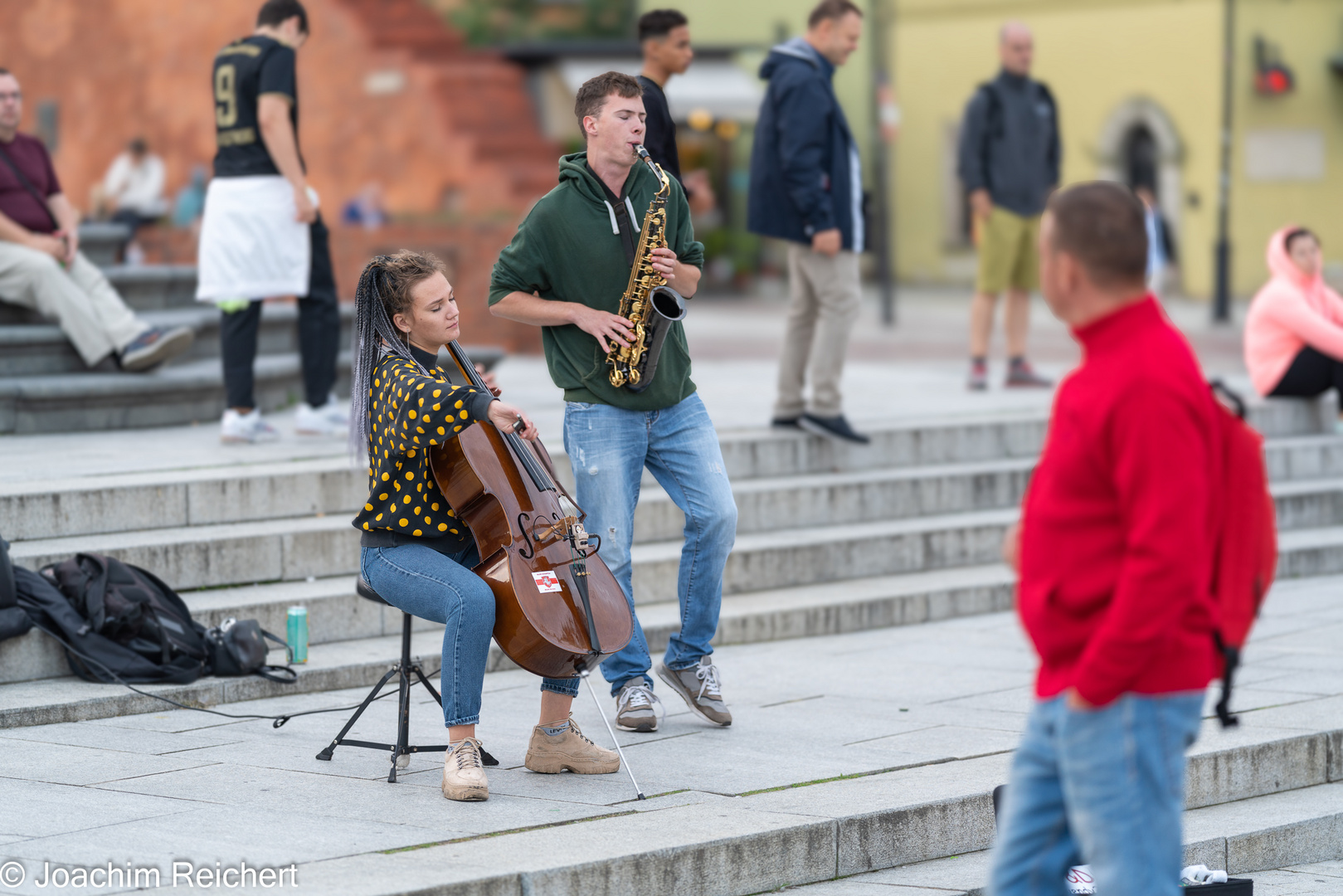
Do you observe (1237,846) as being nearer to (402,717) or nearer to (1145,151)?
(402,717)

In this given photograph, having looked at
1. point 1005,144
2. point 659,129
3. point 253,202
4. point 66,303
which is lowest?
point 66,303

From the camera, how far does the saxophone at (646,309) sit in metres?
5.45

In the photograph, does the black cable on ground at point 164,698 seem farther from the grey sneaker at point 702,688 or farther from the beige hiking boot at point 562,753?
the grey sneaker at point 702,688

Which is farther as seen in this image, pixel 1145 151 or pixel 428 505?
pixel 1145 151

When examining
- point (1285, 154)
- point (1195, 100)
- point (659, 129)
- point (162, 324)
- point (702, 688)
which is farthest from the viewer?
point (1195, 100)

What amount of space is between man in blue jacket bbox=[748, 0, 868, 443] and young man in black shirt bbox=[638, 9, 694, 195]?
3.51ft

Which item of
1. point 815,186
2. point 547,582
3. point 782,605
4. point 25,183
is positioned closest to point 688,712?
point 547,582

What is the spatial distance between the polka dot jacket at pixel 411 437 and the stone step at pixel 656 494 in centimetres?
54

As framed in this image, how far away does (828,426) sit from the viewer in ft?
30.3

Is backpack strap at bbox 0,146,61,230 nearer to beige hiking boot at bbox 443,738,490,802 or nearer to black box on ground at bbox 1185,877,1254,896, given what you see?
beige hiking boot at bbox 443,738,490,802

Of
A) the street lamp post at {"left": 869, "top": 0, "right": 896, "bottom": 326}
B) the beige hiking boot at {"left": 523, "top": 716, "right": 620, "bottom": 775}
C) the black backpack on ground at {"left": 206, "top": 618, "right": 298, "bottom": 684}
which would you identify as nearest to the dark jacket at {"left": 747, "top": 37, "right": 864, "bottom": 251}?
the black backpack on ground at {"left": 206, "top": 618, "right": 298, "bottom": 684}

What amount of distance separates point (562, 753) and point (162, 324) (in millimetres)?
5901

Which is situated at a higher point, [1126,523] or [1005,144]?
[1005,144]

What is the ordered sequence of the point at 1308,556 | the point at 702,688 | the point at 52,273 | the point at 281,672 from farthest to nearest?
the point at 1308,556 → the point at 52,273 → the point at 281,672 → the point at 702,688
